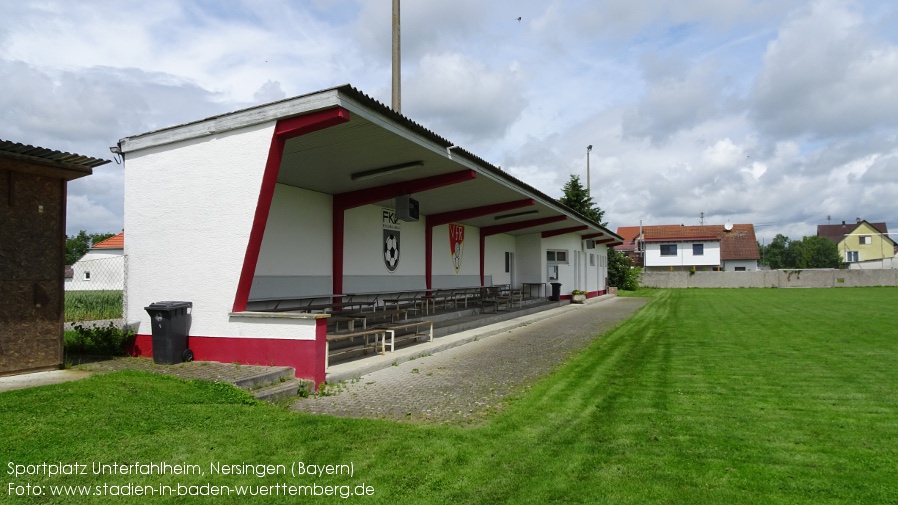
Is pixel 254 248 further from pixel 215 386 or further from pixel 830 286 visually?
pixel 830 286

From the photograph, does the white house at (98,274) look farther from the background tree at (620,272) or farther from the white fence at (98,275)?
the background tree at (620,272)

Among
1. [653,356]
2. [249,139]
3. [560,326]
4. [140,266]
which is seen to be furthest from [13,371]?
[560,326]

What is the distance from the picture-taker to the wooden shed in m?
6.57

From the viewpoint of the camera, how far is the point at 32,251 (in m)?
6.85

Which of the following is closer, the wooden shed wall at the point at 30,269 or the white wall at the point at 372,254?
the wooden shed wall at the point at 30,269

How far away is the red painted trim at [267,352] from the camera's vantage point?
7.05m

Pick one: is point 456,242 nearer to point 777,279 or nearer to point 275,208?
point 275,208

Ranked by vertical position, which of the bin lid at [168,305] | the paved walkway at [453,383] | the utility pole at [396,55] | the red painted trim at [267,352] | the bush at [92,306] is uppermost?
the utility pole at [396,55]

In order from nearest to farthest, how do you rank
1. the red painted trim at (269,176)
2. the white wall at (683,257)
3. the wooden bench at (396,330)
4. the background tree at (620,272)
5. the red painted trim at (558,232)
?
the red painted trim at (269,176), the wooden bench at (396,330), the red painted trim at (558,232), the background tree at (620,272), the white wall at (683,257)

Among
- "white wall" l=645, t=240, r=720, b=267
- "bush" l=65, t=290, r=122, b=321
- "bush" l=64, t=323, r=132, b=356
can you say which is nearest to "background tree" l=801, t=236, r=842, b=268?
"white wall" l=645, t=240, r=720, b=267

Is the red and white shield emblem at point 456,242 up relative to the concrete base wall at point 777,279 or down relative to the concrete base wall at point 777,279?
up

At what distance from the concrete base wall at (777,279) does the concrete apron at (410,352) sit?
1271 inches

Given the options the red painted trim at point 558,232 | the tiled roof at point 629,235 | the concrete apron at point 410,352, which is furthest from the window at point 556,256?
the tiled roof at point 629,235

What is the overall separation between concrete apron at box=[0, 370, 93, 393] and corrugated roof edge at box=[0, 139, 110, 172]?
2611 mm
